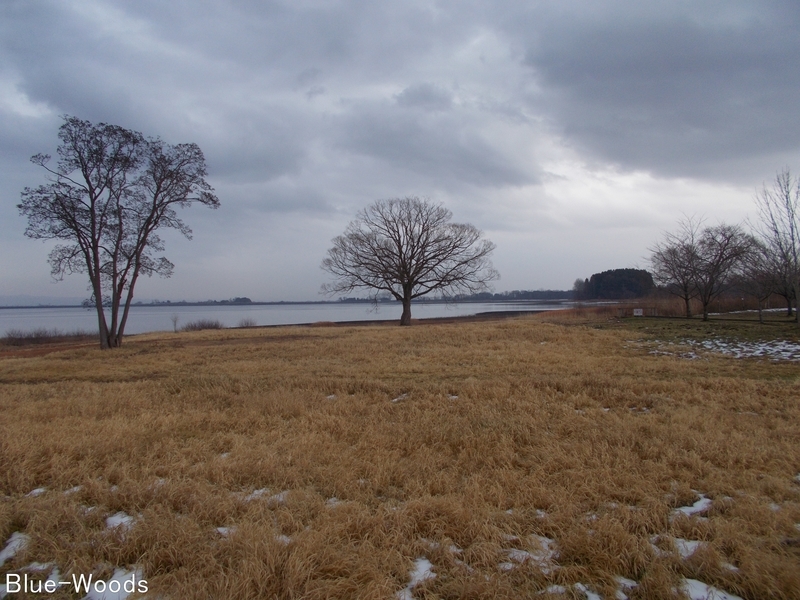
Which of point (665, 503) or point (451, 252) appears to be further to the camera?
point (451, 252)

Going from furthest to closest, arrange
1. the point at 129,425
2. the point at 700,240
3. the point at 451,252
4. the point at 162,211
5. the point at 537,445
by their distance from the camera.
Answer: the point at 451,252 → the point at 700,240 → the point at 162,211 → the point at 129,425 → the point at 537,445

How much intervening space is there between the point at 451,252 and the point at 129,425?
3071cm

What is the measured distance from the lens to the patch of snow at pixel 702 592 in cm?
286

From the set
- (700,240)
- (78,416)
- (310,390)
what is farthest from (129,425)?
(700,240)

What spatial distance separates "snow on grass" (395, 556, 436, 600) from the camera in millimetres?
2942

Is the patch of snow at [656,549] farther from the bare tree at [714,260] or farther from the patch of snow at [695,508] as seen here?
the bare tree at [714,260]

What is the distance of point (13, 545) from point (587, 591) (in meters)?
4.31

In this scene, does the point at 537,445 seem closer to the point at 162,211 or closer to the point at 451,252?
the point at 162,211

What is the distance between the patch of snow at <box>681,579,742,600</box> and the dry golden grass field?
0.07 ft

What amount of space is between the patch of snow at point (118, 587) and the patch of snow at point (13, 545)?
0.89 metres

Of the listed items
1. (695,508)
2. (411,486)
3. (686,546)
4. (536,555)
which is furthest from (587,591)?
(411,486)

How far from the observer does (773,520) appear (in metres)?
3.73

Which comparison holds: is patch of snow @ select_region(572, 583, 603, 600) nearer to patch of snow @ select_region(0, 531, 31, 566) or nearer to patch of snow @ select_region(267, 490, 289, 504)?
Answer: patch of snow @ select_region(267, 490, 289, 504)

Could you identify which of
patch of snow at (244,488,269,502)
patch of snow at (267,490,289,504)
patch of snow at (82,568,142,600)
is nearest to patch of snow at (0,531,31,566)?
patch of snow at (82,568,142,600)
